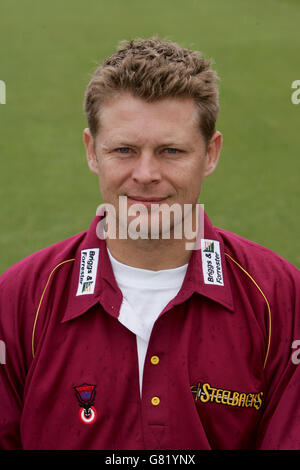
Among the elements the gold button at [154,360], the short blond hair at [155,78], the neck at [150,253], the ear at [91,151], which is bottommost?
the gold button at [154,360]

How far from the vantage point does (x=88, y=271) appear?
238 cm

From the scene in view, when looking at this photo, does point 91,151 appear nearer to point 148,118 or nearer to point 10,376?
point 148,118

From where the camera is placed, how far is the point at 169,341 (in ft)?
7.35

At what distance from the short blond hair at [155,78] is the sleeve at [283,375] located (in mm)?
577

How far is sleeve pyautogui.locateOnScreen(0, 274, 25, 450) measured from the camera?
2260 mm

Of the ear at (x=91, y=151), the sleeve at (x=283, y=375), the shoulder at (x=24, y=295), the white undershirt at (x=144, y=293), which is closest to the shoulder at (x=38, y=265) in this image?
the shoulder at (x=24, y=295)

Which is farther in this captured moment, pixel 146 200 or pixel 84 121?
pixel 84 121

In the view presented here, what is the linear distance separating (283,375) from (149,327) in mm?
440

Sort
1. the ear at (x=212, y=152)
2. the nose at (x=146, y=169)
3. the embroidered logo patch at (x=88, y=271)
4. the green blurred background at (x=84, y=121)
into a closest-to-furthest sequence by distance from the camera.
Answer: the nose at (x=146, y=169) → the embroidered logo patch at (x=88, y=271) → the ear at (x=212, y=152) → the green blurred background at (x=84, y=121)

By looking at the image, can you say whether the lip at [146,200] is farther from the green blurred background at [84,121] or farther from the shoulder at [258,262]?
the green blurred background at [84,121]

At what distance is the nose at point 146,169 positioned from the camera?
2199 mm

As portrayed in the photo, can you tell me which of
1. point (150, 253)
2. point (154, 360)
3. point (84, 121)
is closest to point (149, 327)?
point (154, 360)

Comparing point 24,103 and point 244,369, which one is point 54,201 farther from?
point 244,369

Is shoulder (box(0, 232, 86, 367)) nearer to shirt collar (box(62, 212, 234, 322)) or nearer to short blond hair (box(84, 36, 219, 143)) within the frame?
shirt collar (box(62, 212, 234, 322))
